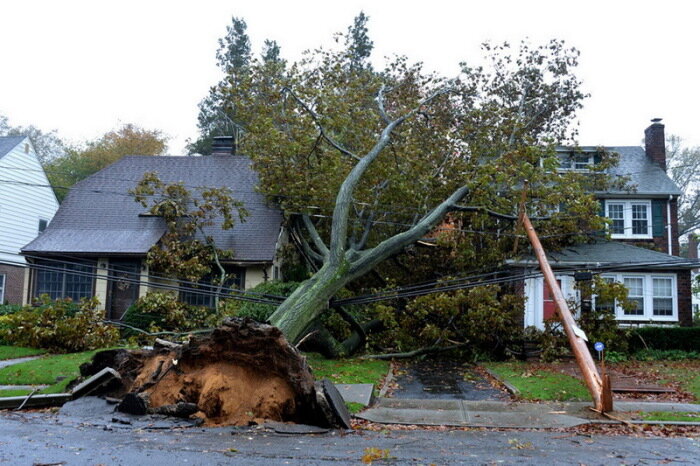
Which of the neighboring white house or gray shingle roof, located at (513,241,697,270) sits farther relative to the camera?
the neighboring white house

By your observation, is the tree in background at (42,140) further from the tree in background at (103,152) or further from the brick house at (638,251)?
the brick house at (638,251)

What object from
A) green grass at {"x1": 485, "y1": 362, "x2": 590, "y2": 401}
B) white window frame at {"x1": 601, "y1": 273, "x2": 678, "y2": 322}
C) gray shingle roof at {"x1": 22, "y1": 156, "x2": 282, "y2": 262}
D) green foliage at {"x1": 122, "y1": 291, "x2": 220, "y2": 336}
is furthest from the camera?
gray shingle roof at {"x1": 22, "y1": 156, "x2": 282, "y2": 262}

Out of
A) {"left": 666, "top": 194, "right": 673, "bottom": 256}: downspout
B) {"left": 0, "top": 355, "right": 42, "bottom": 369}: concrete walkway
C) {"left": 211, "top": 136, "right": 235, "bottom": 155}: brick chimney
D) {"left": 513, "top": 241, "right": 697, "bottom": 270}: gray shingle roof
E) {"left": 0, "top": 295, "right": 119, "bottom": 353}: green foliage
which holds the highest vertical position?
{"left": 211, "top": 136, "right": 235, "bottom": 155}: brick chimney

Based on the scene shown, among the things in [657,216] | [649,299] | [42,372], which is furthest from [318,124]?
[657,216]

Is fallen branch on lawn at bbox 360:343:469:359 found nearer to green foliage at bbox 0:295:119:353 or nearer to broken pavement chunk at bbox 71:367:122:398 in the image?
green foliage at bbox 0:295:119:353

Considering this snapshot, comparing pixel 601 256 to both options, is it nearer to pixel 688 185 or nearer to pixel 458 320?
pixel 458 320

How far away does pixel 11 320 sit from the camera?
16.7m

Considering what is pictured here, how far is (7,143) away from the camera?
26.6 m

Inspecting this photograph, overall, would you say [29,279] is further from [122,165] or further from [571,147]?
[571,147]

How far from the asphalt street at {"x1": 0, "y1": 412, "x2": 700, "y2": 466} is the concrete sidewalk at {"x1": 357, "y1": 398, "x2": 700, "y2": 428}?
2.40 ft

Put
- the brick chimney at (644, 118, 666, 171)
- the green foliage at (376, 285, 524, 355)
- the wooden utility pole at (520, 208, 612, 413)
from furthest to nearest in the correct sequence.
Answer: the brick chimney at (644, 118, 666, 171) < the green foliage at (376, 285, 524, 355) < the wooden utility pole at (520, 208, 612, 413)

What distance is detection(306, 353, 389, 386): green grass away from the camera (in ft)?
44.8

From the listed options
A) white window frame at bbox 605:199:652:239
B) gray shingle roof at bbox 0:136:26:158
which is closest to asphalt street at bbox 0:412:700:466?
white window frame at bbox 605:199:652:239

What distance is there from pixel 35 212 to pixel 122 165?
599cm
